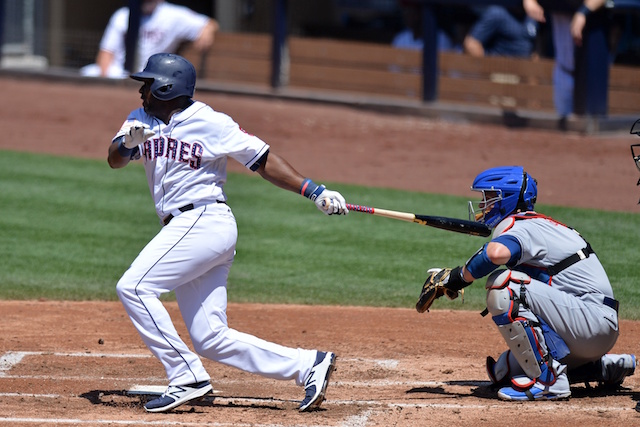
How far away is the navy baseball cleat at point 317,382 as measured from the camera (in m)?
4.82

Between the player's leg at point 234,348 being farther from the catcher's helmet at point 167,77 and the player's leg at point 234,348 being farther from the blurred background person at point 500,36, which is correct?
the blurred background person at point 500,36

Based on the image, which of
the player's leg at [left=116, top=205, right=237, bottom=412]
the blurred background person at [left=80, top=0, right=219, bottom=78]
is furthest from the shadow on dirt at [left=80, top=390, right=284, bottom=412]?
the blurred background person at [left=80, top=0, right=219, bottom=78]

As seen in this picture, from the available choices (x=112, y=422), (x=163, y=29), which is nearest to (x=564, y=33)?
(x=163, y=29)

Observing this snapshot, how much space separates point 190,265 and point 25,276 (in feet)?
11.8

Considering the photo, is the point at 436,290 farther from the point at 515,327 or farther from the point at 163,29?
the point at 163,29

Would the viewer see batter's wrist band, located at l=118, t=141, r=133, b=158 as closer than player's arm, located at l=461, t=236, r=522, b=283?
No

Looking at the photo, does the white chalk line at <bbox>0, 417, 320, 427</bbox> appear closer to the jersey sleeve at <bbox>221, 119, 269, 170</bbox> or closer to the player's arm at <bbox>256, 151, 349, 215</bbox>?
the player's arm at <bbox>256, 151, 349, 215</bbox>

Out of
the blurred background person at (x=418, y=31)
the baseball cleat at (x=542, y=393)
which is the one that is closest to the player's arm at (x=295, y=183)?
the baseball cleat at (x=542, y=393)

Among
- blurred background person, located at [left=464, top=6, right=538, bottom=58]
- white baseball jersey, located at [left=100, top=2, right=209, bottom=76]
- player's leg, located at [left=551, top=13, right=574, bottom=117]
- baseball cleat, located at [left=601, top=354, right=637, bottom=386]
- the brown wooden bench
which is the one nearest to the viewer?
baseball cleat, located at [left=601, top=354, right=637, bottom=386]

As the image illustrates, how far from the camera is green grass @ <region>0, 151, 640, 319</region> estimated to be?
25.2 ft

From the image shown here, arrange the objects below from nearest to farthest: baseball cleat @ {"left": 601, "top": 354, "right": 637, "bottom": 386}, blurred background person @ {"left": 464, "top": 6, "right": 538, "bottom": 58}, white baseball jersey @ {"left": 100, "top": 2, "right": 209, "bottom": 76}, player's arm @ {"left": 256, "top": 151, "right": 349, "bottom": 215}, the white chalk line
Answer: the white chalk line → player's arm @ {"left": 256, "top": 151, "right": 349, "bottom": 215} → baseball cleat @ {"left": 601, "top": 354, "right": 637, "bottom": 386} → blurred background person @ {"left": 464, "top": 6, "right": 538, "bottom": 58} → white baseball jersey @ {"left": 100, "top": 2, "right": 209, "bottom": 76}

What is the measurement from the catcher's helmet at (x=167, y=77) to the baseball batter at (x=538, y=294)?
1547 millimetres

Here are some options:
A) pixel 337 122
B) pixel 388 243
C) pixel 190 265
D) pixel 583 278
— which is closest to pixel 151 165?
pixel 190 265

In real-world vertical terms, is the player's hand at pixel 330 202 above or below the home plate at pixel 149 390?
above
